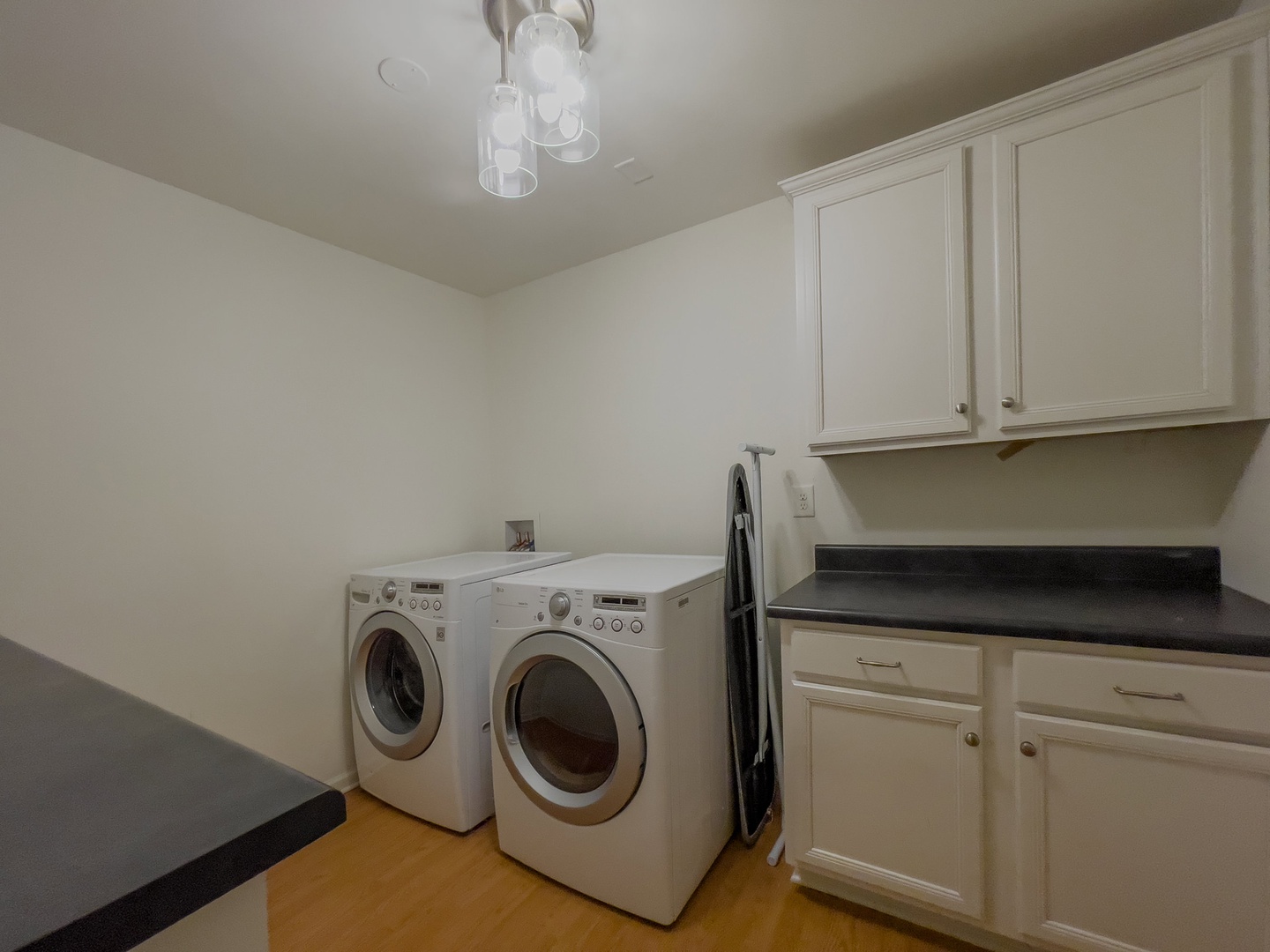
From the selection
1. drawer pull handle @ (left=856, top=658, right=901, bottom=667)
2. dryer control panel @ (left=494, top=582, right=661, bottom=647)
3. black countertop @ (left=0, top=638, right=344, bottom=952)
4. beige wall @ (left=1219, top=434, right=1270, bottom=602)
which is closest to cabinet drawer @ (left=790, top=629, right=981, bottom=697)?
drawer pull handle @ (left=856, top=658, right=901, bottom=667)

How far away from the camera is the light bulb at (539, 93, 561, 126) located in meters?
1.19

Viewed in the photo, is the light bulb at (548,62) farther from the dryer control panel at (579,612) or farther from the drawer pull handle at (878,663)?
the drawer pull handle at (878,663)

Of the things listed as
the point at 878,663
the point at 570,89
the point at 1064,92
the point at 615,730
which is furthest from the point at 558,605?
the point at 1064,92

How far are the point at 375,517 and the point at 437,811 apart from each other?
121cm

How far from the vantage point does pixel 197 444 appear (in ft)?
6.23

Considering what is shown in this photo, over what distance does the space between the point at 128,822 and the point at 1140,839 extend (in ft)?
5.62

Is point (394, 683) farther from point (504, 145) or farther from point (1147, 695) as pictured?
point (1147, 695)

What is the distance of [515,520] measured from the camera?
9.42 feet

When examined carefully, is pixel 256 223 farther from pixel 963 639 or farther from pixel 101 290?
pixel 963 639

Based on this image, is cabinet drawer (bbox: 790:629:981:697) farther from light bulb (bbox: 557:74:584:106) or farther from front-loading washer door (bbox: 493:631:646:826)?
light bulb (bbox: 557:74:584:106)

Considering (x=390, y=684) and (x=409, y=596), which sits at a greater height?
(x=409, y=596)

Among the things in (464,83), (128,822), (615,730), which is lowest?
(615,730)

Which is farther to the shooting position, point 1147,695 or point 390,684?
point 390,684

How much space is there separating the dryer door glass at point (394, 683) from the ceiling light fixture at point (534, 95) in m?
1.69
